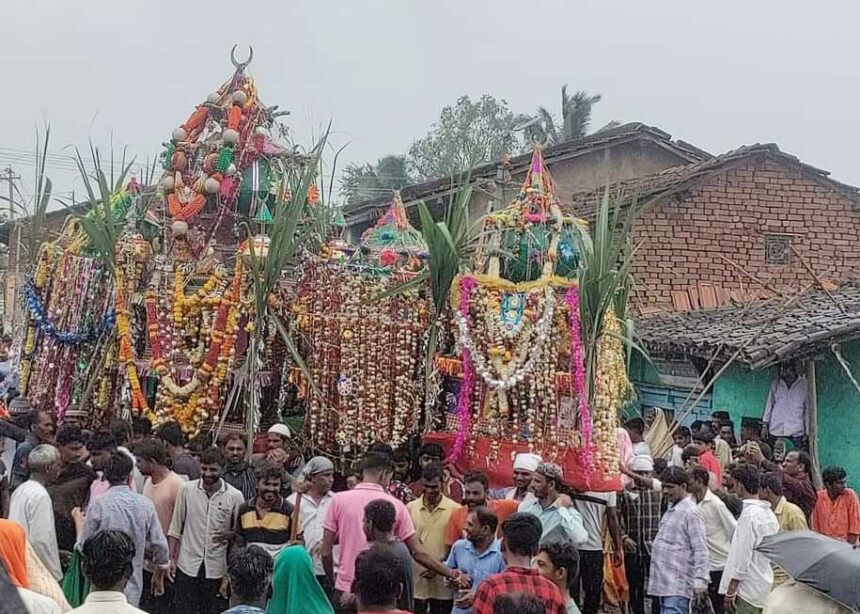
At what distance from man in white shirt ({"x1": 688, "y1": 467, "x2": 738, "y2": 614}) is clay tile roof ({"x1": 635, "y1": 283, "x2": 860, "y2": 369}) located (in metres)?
4.05

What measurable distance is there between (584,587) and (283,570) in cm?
292

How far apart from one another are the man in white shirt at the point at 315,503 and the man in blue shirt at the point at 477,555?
0.99 meters

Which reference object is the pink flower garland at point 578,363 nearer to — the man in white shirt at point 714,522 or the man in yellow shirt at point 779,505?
the man in white shirt at point 714,522

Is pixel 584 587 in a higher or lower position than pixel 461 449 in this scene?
lower

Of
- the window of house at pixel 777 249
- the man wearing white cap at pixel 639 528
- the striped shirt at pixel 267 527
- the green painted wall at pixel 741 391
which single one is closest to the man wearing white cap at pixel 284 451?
the striped shirt at pixel 267 527

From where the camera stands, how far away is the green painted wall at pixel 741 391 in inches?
491

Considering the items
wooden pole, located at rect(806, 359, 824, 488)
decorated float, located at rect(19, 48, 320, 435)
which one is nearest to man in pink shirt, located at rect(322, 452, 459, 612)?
decorated float, located at rect(19, 48, 320, 435)

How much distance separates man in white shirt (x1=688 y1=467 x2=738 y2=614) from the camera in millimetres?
7047

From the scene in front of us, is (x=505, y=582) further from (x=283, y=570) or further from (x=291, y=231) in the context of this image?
(x=291, y=231)

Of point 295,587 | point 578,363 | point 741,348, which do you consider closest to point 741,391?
point 741,348

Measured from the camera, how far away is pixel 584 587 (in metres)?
6.96

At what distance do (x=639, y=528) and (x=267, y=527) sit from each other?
133 inches

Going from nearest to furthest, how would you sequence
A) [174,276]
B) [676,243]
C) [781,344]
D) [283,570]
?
[283,570]
[174,276]
[781,344]
[676,243]

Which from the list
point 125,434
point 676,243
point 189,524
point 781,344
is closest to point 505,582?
point 189,524
